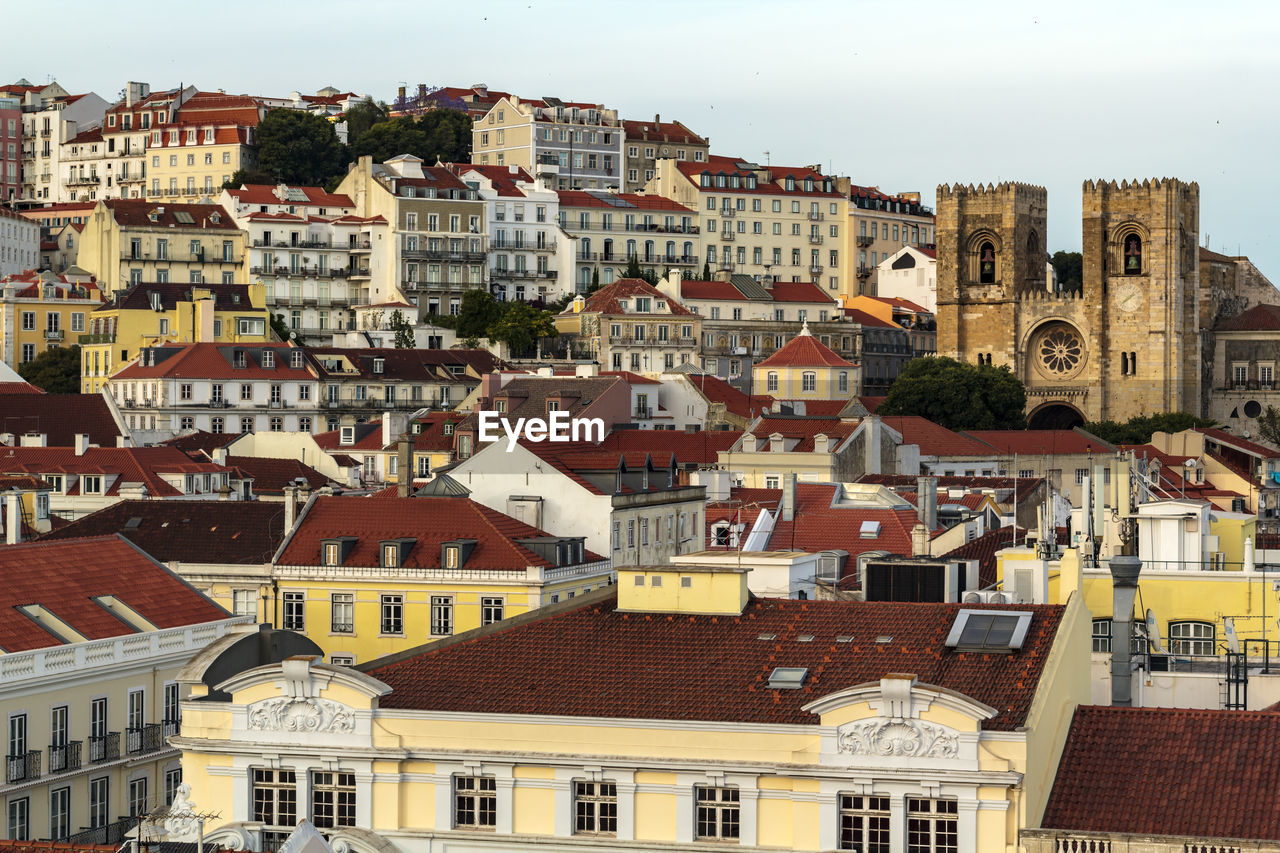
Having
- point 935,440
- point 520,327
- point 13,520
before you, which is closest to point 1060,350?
point 520,327

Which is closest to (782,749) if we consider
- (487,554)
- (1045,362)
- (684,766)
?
(684,766)

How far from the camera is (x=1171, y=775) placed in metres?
25.4

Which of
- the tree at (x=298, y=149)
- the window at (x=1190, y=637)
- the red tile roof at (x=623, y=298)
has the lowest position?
the window at (x=1190, y=637)

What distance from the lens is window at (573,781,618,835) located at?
84.3 feet

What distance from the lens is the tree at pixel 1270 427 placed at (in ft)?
481

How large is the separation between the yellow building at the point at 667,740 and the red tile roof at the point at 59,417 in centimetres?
7170

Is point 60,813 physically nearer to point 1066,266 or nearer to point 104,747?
point 104,747

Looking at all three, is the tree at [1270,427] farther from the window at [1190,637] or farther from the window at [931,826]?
the window at [931,826]

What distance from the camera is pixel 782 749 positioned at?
82.9 feet

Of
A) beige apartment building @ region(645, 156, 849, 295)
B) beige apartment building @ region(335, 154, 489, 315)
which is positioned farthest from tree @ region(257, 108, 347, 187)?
beige apartment building @ region(645, 156, 849, 295)

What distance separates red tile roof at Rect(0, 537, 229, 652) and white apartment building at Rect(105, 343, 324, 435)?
2735 inches

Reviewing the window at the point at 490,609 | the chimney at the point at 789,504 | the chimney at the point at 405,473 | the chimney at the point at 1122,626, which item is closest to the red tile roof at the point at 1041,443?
the chimney at the point at 789,504

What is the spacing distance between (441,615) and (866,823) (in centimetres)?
2664

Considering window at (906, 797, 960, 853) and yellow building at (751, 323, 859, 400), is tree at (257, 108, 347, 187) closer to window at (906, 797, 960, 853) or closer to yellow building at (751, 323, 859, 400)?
yellow building at (751, 323, 859, 400)
